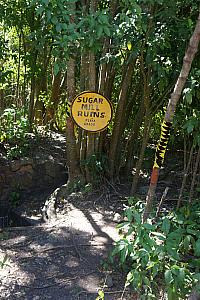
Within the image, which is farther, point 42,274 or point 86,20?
point 42,274

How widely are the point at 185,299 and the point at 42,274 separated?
3.68 feet

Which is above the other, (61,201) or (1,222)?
(61,201)

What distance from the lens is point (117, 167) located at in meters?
4.88

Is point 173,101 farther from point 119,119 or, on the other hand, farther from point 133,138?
point 133,138

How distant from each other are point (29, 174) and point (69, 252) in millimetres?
2626

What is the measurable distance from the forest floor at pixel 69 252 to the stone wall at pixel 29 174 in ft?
4.46

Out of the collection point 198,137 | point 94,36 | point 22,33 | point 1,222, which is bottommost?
point 1,222

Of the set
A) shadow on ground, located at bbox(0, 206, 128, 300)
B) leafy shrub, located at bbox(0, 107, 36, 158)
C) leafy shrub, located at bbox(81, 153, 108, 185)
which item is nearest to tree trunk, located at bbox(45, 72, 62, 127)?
leafy shrub, located at bbox(0, 107, 36, 158)

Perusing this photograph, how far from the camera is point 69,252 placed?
3.27 m

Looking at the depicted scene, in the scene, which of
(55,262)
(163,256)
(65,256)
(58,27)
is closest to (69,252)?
(65,256)

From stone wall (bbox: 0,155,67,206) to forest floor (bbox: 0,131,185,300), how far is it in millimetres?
1361

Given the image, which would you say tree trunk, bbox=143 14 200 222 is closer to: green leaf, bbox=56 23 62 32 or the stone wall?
green leaf, bbox=56 23 62 32

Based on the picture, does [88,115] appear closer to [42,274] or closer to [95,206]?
[95,206]

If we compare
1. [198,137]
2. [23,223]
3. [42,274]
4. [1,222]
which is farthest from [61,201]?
[198,137]
